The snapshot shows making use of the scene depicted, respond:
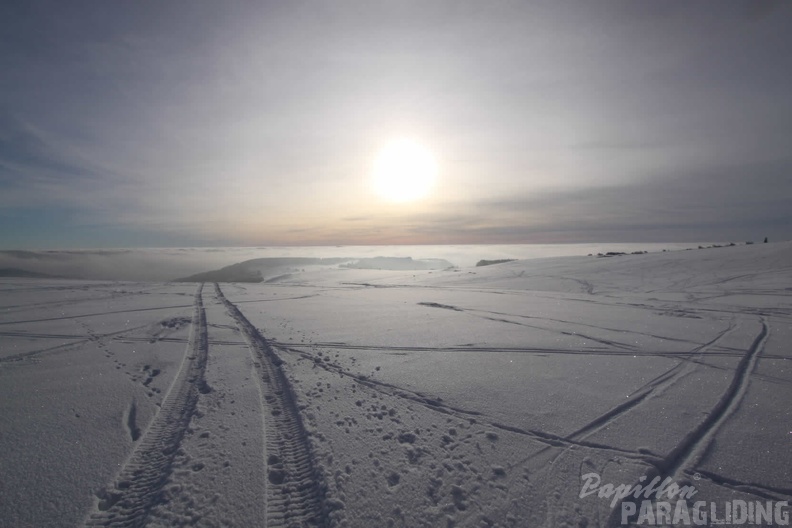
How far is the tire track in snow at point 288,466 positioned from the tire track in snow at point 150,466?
950 millimetres

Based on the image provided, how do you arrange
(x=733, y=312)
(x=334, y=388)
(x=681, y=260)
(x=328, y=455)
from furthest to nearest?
(x=681, y=260) < (x=733, y=312) < (x=334, y=388) < (x=328, y=455)

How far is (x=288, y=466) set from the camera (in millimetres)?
3287

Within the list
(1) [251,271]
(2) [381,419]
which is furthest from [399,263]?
(2) [381,419]

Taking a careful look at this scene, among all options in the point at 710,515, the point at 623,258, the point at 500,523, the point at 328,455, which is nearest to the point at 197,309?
the point at 328,455

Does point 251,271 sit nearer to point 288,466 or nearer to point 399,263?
point 399,263

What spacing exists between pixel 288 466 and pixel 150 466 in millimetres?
1397

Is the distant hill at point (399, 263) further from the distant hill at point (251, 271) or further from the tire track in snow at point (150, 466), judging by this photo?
the tire track in snow at point (150, 466)

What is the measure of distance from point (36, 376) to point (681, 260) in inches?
1130

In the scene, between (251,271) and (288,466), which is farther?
(251,271)

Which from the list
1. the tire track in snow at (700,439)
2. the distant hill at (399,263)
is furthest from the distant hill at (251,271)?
the tire track in snow at (700,439)

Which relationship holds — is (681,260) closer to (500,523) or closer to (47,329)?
(500,523)

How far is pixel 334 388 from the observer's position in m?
4.98

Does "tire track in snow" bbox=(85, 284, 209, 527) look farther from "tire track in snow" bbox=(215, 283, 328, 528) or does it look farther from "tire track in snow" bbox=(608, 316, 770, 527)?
"tire track in snow" bbox=(608, 316, 770, 527)

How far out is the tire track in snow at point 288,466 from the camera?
108 inches
